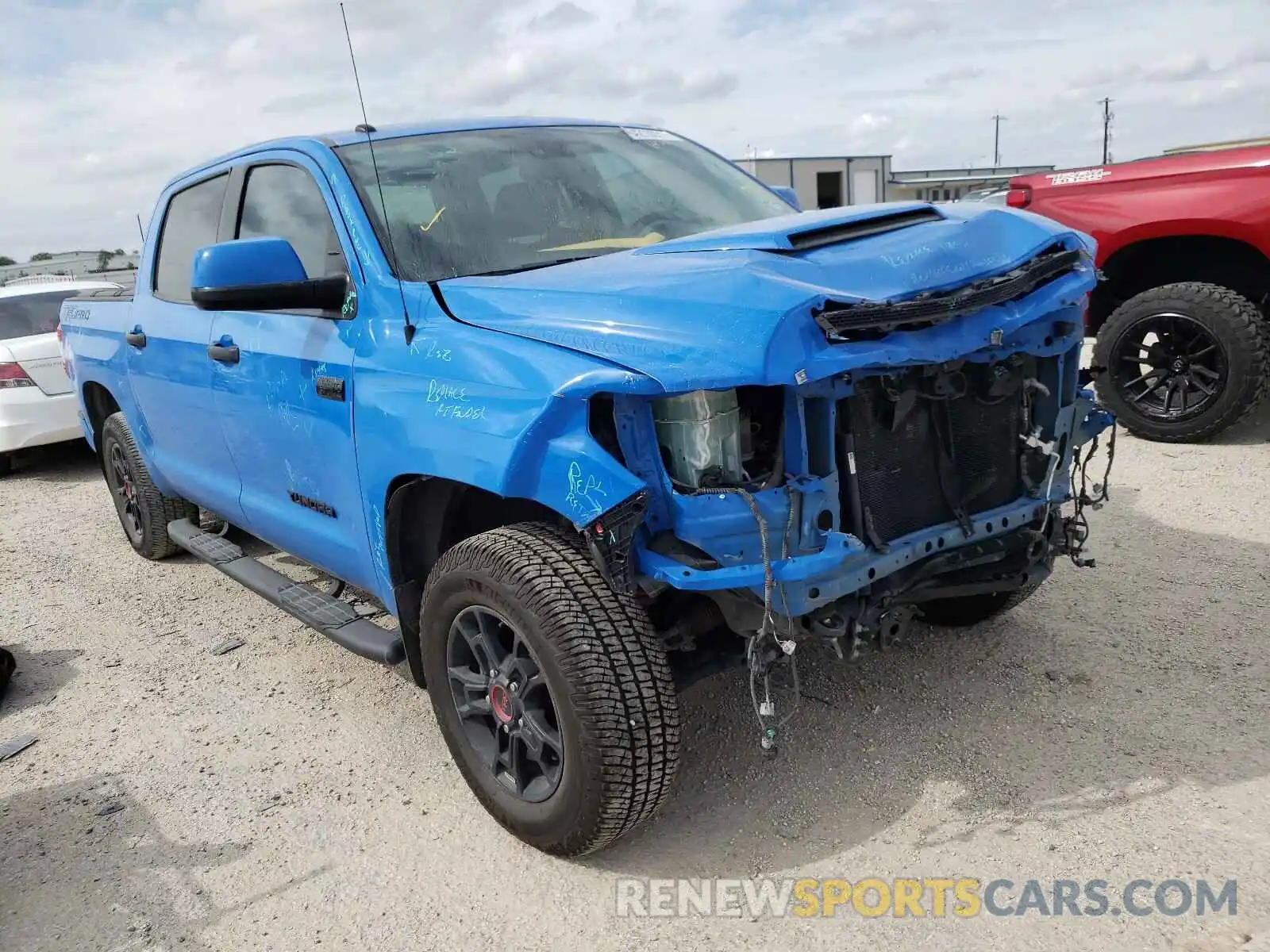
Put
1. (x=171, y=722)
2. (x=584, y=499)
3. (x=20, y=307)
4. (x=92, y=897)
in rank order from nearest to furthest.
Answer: (x=584, y=499), (x=92, y=897), (x=171, y=722), (x=20, y=307)

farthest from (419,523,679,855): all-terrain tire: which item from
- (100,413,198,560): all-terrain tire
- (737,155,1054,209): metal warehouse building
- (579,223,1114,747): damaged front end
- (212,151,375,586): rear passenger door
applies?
(737,155,1054,209): metal warehouse building

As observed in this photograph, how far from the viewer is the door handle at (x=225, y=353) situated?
12.0 feet

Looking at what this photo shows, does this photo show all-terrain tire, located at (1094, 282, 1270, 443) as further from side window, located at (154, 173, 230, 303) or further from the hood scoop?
side window, located at (154, 173, 230, 303)

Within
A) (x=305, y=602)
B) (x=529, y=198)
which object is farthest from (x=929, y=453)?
(x=305, y=602)

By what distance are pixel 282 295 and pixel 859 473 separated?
179 cm

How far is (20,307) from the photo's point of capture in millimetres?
8523

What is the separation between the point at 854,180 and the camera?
3906 centimetres

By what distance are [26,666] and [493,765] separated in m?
2.76

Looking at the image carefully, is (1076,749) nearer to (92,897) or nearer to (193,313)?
(92,897)

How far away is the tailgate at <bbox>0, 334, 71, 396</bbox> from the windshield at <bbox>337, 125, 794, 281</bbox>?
583 cm

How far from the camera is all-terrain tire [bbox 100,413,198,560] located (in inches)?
208

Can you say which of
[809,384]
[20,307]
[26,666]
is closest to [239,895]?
[809,384]

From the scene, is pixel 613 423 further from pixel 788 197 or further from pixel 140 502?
pixel 140 502

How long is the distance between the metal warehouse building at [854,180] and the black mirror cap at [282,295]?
2936 cm
